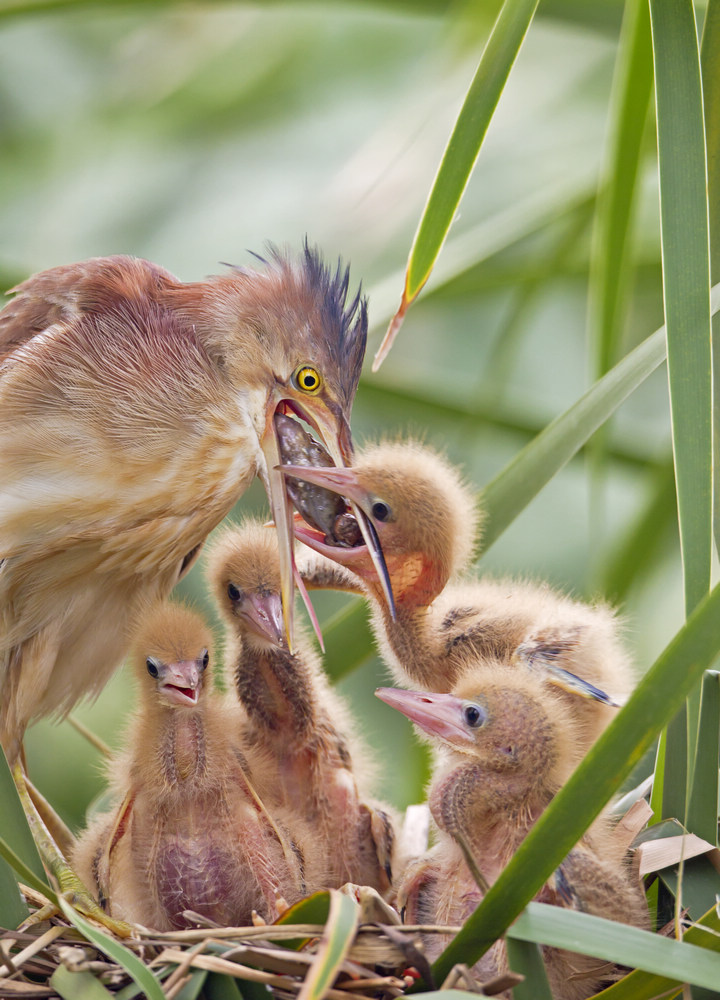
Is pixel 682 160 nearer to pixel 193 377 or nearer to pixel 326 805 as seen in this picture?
pixel 193 377

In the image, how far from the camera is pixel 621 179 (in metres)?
1.22

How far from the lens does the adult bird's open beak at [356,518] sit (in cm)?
125

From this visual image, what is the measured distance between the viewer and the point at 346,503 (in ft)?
4.34

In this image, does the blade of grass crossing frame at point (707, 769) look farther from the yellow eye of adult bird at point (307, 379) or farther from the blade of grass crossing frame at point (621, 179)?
the yellow eye of adult bird at point (307, 379)

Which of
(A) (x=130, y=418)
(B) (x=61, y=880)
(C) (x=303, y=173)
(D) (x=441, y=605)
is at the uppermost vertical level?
(C) (x=303, y=173)

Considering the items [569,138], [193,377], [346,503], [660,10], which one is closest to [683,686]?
[660,10]

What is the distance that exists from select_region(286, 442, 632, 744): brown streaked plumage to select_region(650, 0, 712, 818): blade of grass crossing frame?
390 millimetres

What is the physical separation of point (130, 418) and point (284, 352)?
0.72 ft

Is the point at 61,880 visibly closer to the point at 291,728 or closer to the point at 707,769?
the point at 291,728

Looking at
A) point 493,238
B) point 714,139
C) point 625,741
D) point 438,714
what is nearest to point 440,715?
point 438,714

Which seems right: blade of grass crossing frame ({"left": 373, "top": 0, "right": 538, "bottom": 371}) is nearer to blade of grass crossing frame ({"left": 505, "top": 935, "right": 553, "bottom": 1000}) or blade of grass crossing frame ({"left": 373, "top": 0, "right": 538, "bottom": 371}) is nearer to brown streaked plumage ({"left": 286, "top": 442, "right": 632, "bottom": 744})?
brown streaked plumage ({"left": 286, "top": 442, "right": 632, "bottom": 744})

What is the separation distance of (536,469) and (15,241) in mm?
2732

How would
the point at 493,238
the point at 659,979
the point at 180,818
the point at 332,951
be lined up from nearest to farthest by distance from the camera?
the point at 332,951, the point at 659,979, the point at 180,818, the point at 493,238

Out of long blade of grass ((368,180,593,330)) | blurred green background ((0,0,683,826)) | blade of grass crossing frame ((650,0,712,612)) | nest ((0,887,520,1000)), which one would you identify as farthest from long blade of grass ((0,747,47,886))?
blurred green background ((0,0,683,826))
